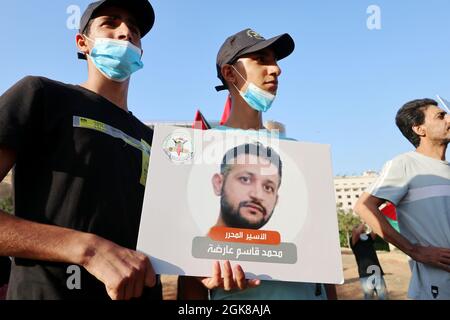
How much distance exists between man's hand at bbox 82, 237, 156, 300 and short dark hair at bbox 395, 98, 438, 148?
116 inches

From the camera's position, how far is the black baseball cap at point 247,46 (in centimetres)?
245

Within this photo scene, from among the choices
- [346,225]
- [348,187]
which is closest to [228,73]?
[346,225]

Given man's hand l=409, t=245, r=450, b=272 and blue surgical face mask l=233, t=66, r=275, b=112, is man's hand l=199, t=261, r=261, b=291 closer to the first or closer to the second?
blue surgical face mask l=233, t=66, r=275, b=112

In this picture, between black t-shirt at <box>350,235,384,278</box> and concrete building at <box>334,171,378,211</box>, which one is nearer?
black t-shirt at <box>350,235,384,278</box>

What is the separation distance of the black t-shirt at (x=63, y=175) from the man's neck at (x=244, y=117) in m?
0.92

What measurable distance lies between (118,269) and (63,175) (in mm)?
588

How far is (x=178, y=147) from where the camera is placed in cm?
154

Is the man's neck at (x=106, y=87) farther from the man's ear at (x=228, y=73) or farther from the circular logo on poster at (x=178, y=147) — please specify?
the man's ear at (x=228, y=73)

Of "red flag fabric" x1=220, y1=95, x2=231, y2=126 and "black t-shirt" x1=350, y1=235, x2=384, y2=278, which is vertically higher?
"red flag fabric" x1=220, y1=95, x2=231, y2=126

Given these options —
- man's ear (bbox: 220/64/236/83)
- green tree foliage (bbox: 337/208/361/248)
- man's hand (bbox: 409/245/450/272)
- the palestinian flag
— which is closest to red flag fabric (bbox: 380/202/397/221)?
the palestinian flag

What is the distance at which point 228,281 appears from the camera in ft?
4.36

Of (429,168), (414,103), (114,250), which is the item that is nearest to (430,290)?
(429,168)

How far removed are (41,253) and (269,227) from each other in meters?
0.84

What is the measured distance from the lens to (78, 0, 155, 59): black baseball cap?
7.01 ft
